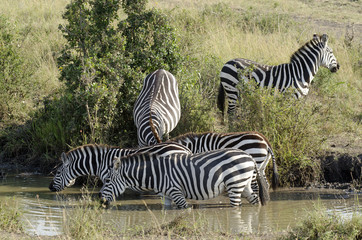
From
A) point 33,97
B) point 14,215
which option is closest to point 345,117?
point 33,97

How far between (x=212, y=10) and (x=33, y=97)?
8.96 meters

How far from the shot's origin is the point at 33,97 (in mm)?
13203

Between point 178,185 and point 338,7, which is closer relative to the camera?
point 178,185

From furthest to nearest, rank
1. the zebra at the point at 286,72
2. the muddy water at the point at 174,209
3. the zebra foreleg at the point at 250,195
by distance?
1. the zebra at the point at 286,72
2. the zebra foreleg at the point at 250,195
3. the muddy water at the point at 174,209

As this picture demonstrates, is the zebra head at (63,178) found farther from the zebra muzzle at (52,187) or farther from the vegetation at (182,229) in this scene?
the vegetation at (182,229)

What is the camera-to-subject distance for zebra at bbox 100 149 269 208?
26.3 ft

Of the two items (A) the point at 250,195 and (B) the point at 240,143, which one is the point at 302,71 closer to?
(B) the point at 240,143

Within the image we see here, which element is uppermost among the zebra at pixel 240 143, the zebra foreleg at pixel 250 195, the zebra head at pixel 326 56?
the zebra head at pixel 326 56

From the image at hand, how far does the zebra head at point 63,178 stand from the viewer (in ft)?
30.3

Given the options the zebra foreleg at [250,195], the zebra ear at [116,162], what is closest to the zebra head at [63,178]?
the zebra ear at [116,162]

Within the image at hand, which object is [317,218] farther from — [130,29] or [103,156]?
[130,29]

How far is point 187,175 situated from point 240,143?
1305 millimetres

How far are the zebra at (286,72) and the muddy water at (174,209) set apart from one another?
2.69 meters

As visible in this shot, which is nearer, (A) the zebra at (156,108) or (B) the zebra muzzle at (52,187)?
(B) the zebra muzzle at (52,187)
